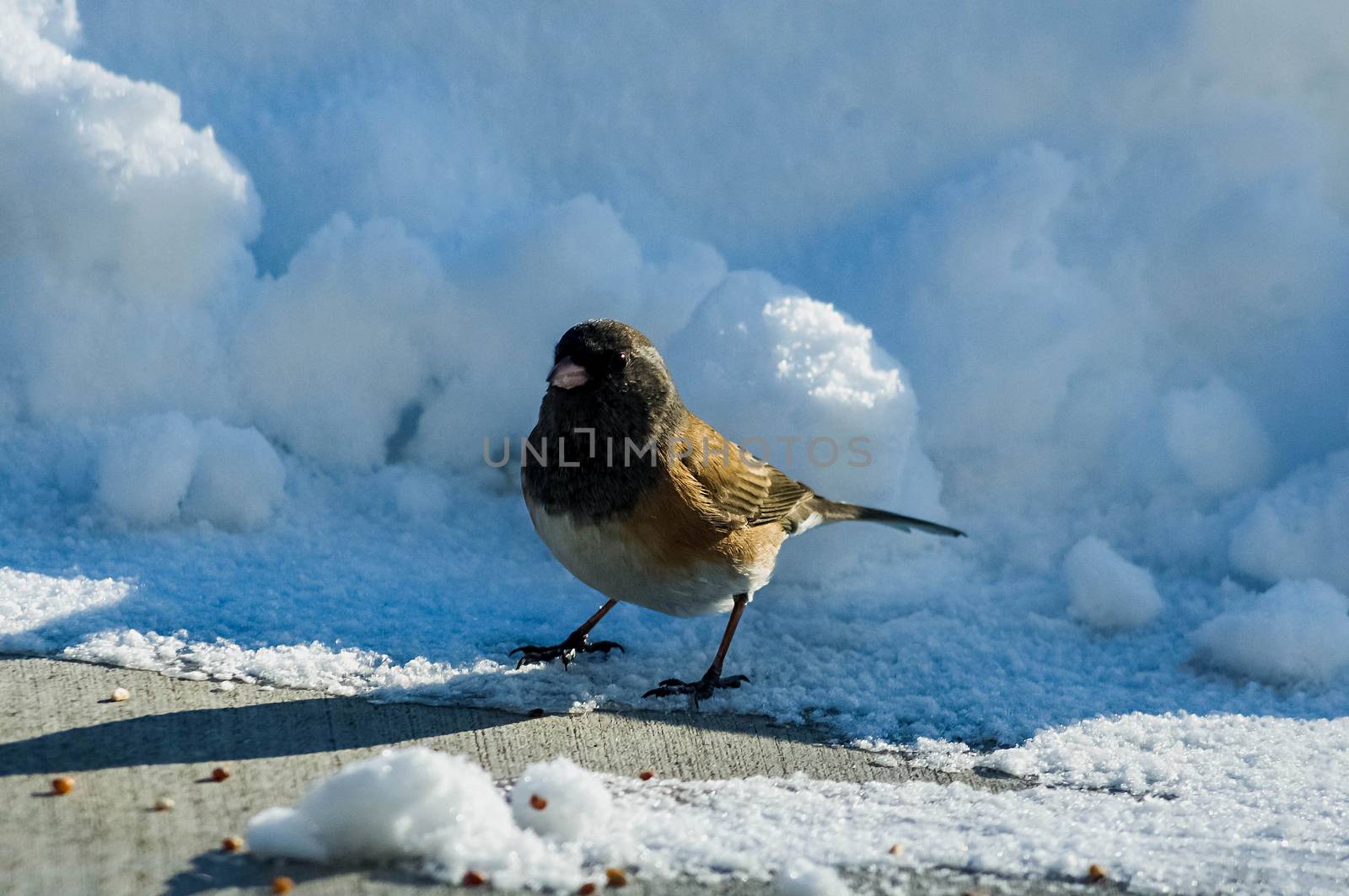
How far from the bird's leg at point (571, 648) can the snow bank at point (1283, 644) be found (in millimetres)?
1882

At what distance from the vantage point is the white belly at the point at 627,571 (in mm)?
2996

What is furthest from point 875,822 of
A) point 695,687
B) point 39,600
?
point 39,600

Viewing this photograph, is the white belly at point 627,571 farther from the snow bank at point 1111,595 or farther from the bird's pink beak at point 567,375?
the snow bank at point 1111,595

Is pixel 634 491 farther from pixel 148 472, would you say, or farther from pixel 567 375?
pixel 148 472

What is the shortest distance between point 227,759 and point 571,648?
110 centimetres

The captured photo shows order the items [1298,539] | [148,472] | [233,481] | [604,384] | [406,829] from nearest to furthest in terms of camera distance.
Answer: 1. [406,829]
2. [604,384]
3. [148,472]
4. [233,481]
5. [1298,539]

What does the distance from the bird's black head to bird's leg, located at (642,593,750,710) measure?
25.4 inches

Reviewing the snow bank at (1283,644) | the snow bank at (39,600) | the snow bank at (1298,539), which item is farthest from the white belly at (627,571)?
the snow bank at (1298,539)

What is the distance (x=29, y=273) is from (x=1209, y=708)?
434 cm

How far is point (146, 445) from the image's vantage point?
3.91m

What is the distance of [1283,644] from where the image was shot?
3533mm

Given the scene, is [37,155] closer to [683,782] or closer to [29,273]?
[29,273]

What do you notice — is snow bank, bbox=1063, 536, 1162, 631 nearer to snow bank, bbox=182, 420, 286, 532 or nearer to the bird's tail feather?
the bird's tail feather

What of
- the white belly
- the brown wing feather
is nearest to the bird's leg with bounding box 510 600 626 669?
the white belly
